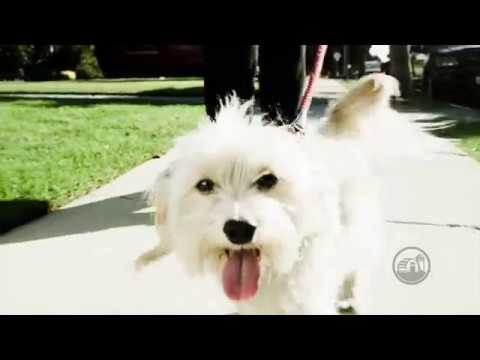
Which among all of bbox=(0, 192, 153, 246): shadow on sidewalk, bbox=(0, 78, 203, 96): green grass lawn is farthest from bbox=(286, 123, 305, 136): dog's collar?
bbox=(0, 78, 203, 96): green grass lawn

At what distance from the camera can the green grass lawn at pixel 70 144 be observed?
4.85m

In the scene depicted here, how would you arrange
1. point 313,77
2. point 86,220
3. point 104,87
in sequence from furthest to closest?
point 104,87 → point 86,220 → point 313,77

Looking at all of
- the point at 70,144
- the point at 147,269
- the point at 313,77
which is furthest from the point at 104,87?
the point at 313,77

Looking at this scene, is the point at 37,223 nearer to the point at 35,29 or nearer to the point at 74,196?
the point at 74,196

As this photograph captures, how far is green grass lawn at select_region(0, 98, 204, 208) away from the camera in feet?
15.9

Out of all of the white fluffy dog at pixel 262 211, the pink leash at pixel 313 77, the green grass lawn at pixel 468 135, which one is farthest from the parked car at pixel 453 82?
the white fluffy dog at pixel 262 211

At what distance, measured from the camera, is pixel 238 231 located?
7.06 ft

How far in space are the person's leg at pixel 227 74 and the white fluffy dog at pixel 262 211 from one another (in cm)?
82

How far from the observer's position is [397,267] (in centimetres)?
312

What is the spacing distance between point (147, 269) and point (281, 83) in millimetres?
1141

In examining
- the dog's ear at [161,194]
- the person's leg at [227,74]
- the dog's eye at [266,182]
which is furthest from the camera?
the person's leg at [227,74]

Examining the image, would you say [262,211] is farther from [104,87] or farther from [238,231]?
[104,87]

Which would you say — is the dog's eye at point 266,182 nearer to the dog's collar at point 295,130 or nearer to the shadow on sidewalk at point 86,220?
the dog's collar at point 295,130
